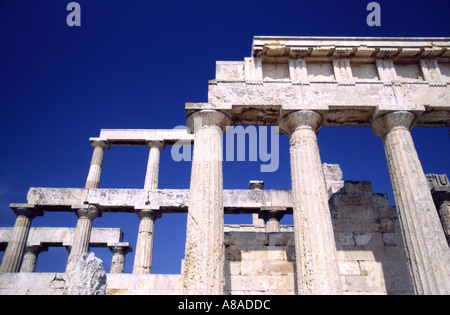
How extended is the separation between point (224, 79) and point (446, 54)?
760cm

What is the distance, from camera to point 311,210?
923 cm

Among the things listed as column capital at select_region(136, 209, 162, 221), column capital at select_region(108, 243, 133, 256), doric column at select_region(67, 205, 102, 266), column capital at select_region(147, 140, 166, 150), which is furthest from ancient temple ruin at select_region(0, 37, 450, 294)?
column capital at select_region(108, 243, 133, 256)

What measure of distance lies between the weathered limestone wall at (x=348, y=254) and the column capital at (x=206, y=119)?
12.1 ft

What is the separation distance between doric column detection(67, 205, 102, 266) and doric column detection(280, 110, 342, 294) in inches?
507

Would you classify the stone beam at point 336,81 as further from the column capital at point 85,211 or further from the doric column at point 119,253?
the doric column at point 119,253

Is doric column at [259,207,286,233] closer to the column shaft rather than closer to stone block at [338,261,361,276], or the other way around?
stone block at [338,261,361,276]

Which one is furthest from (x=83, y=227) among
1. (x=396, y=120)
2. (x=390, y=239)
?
(x=396, y=120)

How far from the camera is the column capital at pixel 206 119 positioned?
1068 cm

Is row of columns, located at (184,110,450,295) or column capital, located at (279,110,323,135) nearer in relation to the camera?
row of columns, located at (184,110,450,295)

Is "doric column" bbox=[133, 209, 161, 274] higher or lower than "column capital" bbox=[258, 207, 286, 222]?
lower

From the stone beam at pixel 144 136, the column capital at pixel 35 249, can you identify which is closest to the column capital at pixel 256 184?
the stone beam at pixel 144 136

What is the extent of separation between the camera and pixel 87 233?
18906mm

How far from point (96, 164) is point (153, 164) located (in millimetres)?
3496

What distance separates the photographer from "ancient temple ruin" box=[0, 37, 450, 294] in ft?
28.8
